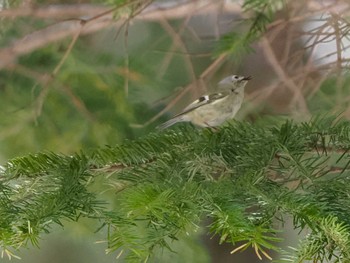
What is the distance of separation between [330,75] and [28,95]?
0.42 meters

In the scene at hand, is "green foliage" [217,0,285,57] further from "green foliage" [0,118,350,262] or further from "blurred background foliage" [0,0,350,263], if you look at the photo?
"blurred background foliage" [0,0,350,263]

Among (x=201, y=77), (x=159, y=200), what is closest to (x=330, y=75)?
(x=201, y=77)

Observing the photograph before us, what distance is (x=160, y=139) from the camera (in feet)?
1.48

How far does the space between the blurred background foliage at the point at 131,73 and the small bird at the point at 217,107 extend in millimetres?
158

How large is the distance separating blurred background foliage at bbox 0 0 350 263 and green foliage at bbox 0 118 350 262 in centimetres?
34

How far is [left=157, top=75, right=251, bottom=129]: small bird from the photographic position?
1.85ft

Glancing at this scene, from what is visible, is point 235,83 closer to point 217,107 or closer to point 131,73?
point 217,107

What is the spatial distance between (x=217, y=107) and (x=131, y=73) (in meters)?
0.31

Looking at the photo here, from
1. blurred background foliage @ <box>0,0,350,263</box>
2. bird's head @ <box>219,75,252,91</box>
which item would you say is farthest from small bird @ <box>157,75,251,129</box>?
blurred background foliage @ <box>0,0,350,263</box>

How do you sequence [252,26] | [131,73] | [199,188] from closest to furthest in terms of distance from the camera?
1. [199,188]
2. [252,26]
3. [131,73]

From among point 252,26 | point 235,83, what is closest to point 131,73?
point 235,83

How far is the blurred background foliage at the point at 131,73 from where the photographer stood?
2.64 ft

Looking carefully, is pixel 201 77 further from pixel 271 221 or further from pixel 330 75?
pixel 271 221

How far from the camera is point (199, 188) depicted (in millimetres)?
360
